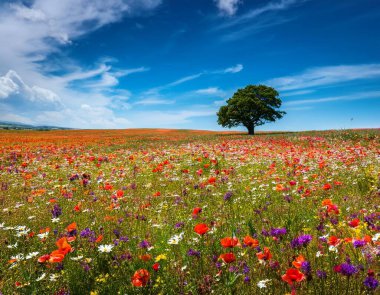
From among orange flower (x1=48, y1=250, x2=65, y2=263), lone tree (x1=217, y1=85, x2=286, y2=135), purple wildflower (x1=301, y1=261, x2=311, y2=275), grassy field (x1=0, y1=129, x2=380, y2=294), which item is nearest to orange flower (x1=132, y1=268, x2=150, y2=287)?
grassy field (x1=0, y1=129, x2=380, y2=294)

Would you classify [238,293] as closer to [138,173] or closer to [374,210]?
[374,210]

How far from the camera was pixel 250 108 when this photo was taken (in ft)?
176

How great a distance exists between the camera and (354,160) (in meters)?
11.8

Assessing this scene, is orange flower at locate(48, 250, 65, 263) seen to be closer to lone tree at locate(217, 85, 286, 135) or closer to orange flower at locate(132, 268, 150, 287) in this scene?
orange flower at locate(132, 268, 150, 287)

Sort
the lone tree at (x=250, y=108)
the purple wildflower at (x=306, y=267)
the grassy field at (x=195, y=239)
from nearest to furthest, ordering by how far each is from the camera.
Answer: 1. the purple wildflower at (x=306, y=267)
2. the grassy field at (x=195, y=239)
3. the lone tree at (x=250, y=108)

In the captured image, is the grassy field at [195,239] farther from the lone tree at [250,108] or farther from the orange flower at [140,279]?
the lone tree at [250,108]

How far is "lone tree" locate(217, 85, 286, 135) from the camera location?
53000 millimetres

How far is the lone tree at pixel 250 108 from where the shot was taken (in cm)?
5300

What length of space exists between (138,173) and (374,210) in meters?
8.11

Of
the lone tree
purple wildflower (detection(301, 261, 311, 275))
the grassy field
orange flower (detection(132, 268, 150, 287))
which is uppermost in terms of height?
the lone tree

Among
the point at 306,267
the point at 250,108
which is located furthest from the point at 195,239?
the point at 250,108

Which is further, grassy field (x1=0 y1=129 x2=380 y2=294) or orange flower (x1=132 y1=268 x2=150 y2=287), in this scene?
grassy field (x1=0 y1=129 x2=380 y2=294)

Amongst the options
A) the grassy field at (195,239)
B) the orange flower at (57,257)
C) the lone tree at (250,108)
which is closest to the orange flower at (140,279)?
the grassy field at (195,239)

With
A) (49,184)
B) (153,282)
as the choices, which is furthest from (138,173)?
(153,282)
